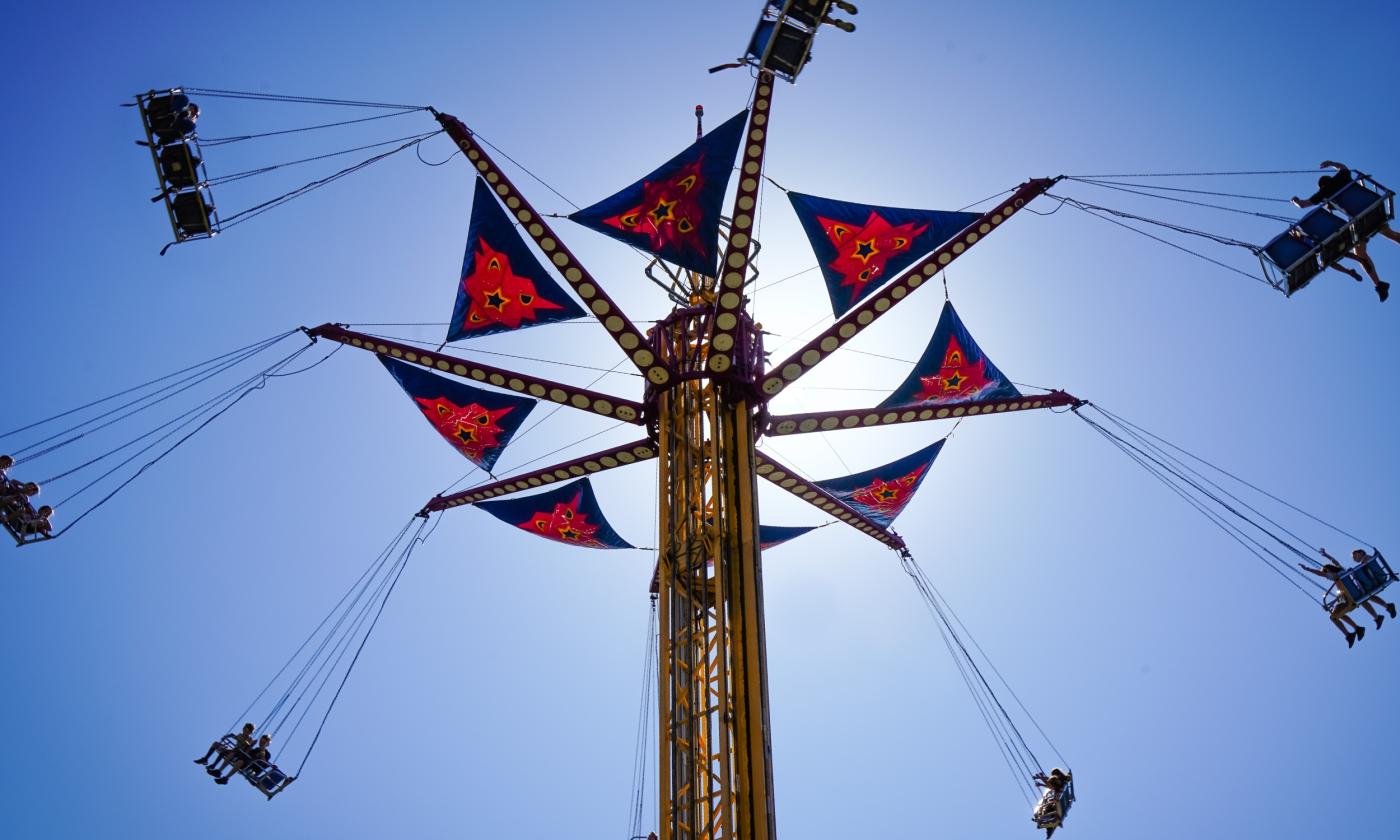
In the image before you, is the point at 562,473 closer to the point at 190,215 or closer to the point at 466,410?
the point at 466,410

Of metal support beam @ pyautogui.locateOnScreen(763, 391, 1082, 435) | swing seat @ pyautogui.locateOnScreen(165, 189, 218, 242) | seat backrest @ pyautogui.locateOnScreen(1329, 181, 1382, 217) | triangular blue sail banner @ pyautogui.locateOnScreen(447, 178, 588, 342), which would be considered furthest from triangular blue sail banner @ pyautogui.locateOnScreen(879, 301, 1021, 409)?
swing seat @ pyautogui.locateOnScreen(165, 189, 218, 242)

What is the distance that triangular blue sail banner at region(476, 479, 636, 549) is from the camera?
1645cm

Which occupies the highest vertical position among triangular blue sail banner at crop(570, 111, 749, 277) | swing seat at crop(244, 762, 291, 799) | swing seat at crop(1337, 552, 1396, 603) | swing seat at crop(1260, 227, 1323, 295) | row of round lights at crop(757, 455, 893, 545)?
triangular blue sail banner at crop(570, 111, 749, 277)

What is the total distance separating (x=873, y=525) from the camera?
16609 mm

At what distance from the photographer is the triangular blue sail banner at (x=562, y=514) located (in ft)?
54.0

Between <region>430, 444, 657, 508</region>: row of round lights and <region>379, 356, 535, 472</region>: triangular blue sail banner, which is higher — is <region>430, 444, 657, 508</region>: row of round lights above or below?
below

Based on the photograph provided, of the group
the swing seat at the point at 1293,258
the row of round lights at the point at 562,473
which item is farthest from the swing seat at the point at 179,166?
the swing seat at the point at 1293,258

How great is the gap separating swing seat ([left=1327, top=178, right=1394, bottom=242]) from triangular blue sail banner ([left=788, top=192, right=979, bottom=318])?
12.4 ft

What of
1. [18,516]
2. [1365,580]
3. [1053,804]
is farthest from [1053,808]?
[18,516]

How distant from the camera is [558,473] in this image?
15680 millimetres

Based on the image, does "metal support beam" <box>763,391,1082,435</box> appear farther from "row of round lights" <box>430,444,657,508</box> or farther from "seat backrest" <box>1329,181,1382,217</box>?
"seat backrest" <box>1329,181,1382,217</box>

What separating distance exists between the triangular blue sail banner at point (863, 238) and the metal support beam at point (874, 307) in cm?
19

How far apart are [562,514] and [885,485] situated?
4.45 meters

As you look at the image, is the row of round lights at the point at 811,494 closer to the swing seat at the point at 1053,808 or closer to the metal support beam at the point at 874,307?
the metal support beam at the point at 874,307
